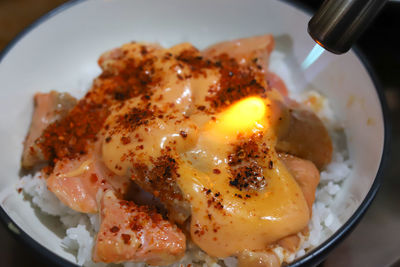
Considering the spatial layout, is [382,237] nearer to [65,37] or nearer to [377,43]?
[377,43]

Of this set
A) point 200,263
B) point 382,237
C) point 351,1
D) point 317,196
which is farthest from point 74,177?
point 382,237

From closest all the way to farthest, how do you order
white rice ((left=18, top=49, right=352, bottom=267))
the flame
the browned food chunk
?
white rice ((left=18, top=49, right=352, bottom=267)) < the flame < the browned food chunk

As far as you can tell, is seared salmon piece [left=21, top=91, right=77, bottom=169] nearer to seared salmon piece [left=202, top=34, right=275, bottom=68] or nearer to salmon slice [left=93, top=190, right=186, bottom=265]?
salmon slice [left=93, top=190, right=186, bottom=265]

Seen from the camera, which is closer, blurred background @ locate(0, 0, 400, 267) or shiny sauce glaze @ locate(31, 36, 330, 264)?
shiny sauce glaze @ locate(31, 36, 330, 264)

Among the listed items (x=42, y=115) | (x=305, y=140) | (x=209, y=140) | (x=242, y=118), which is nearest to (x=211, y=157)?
(x=209, y=140)

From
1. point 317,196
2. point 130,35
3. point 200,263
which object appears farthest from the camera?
point 130,35

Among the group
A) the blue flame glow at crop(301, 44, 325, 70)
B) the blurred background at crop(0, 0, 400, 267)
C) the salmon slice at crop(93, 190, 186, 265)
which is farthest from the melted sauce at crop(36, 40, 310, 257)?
the blurred background at crop(0, 0, 400, 267)
